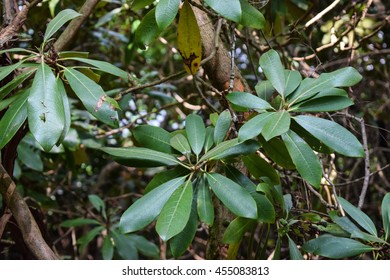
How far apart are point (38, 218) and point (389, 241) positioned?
80cm

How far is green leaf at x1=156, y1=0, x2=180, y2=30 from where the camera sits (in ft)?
3.07

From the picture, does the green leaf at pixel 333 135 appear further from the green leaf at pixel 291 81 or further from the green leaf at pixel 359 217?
the green leaf at pixel 359 217

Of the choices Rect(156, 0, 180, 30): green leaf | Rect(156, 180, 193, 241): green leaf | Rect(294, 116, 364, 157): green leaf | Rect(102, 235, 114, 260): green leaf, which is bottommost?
Rect(102, 235, 114, 260): green leaf

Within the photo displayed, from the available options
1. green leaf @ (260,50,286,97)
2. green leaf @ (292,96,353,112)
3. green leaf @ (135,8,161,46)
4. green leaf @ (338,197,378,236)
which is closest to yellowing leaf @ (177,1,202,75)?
green leaf @ (135,8,161,46)

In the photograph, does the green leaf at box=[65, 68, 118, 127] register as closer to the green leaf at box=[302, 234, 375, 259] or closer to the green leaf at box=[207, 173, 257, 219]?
the green leaf at box=[207, 173, 257, 219]

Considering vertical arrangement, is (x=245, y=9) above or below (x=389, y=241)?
above

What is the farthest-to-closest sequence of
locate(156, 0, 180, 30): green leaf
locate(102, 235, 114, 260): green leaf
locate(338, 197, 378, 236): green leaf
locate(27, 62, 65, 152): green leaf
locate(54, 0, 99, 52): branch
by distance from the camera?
1. locate(102, 235, 114, 260): green leaf
2. locate(54, 0, 99, 52): branch
3. locate(338, 197, 378, 236): green leaf
4. locate(156, 0, 180, 30): green leaf
5. locate(27, 62, 65, 152): green leaf

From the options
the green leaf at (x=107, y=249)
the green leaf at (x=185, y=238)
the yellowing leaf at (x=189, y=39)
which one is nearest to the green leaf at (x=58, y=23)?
the yellowing leaf at (x=189, y=39)

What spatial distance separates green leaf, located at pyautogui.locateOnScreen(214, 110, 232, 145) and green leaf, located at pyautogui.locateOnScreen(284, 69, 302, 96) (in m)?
0.12

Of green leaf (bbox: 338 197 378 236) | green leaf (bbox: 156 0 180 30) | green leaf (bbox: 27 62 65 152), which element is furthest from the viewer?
green leaf (bbox: 338 197 378 236)

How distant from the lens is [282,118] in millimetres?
901

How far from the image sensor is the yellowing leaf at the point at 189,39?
1092 mm
